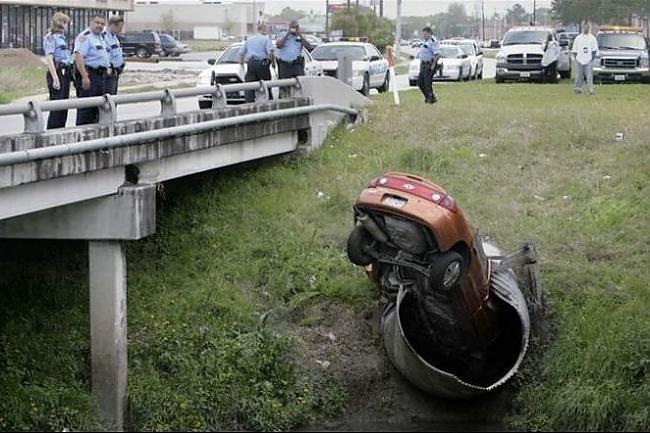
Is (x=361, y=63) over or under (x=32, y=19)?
under

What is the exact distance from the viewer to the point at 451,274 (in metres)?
12.1

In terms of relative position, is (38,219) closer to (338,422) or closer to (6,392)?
(6,392)

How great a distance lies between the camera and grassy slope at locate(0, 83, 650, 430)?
12906 millimetres

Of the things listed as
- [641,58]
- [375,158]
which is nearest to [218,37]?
[641,58]

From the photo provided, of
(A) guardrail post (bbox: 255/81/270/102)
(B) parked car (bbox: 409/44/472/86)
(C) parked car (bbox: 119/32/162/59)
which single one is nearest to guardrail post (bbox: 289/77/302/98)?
(A) guardrail post (bbox: 255/81/270/102)

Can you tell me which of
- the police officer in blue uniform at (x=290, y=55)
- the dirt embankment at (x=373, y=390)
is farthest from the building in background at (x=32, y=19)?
the dirt embankment at (x=373, y=390)

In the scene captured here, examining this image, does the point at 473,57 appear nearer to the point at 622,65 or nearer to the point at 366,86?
the point at 622,65

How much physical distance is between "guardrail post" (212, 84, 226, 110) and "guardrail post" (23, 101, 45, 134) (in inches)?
183

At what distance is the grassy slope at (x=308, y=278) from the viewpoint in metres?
12.9

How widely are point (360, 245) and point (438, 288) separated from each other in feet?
2.95

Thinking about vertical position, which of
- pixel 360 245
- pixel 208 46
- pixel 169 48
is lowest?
pixel 360 245

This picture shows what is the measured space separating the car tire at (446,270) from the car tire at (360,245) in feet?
2.14

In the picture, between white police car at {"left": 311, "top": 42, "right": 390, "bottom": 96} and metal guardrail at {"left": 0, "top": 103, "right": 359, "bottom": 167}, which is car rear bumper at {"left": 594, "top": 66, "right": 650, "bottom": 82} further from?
metal guardrail at {"left": 0, "top": 103, "right": 359, "bottom": 167}

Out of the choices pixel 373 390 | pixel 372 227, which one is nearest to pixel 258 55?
pixel 373 390
